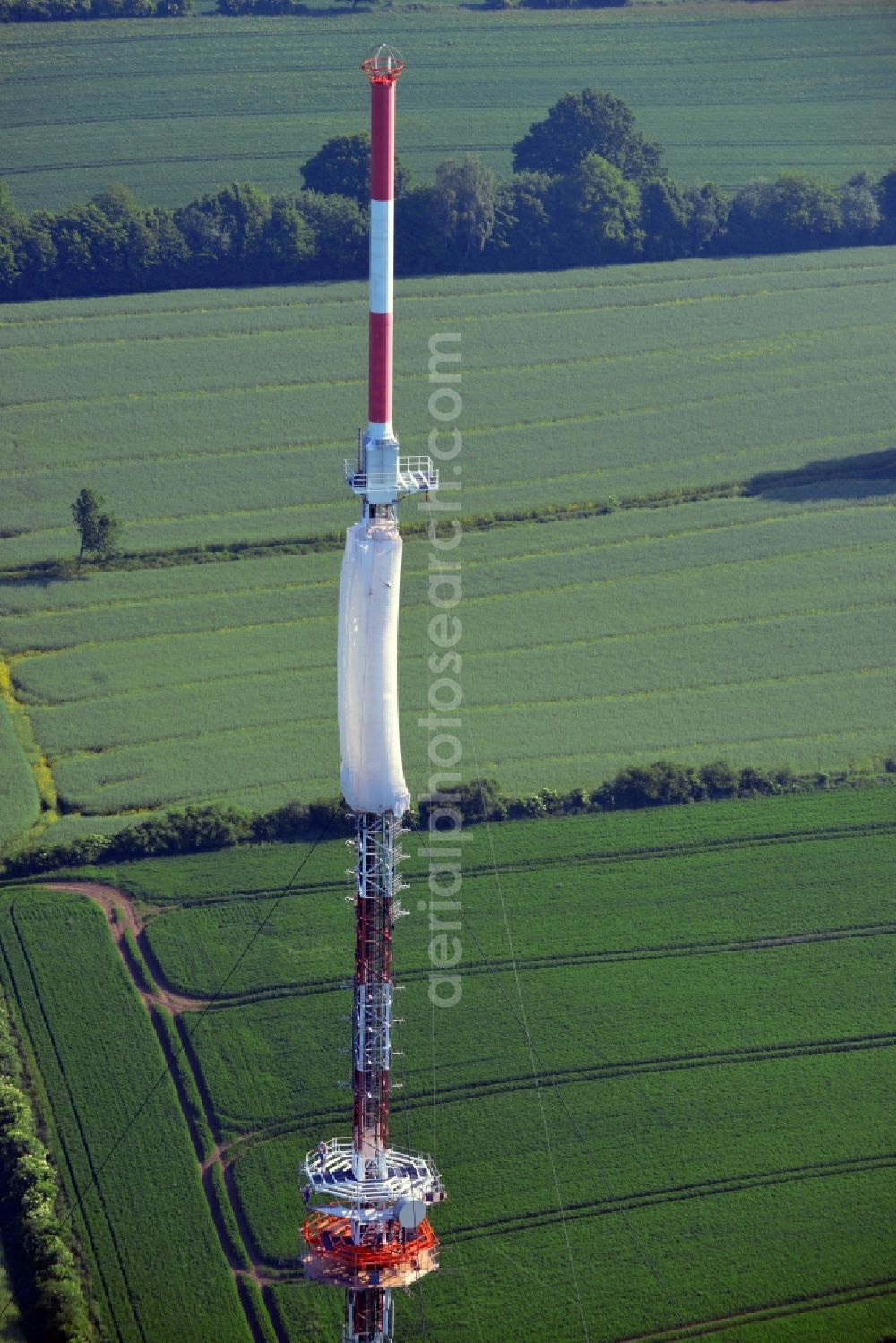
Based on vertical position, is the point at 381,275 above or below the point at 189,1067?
above

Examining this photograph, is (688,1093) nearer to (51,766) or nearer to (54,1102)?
(54,1102)

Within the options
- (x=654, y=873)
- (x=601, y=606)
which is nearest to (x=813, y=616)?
(x=601, y=606)

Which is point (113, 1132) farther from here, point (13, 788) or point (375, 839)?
point (13, 788)

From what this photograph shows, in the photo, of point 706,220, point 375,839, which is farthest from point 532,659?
point 706,220

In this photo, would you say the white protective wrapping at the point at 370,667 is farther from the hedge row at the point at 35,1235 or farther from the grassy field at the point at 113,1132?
the hedge row at the point at 35,1235

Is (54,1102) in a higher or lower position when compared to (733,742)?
lower

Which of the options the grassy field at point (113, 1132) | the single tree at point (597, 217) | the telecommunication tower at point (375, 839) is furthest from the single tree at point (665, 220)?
the telecommunication tower at point (375, 839)

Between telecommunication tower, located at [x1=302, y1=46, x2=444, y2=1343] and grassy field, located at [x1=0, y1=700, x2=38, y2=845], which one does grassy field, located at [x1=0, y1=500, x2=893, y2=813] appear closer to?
grassy field, located at [x1=0, y1=700, x2=38, y2=845]
